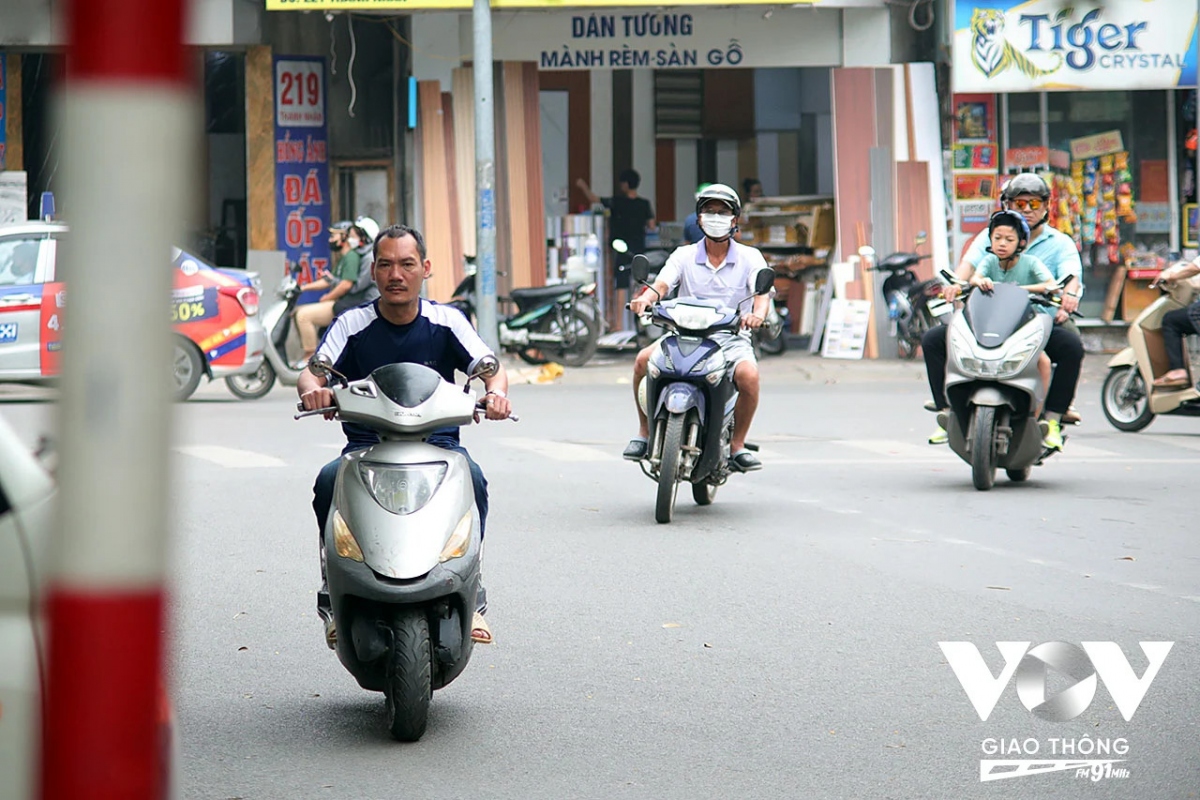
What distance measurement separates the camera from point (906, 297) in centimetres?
2002

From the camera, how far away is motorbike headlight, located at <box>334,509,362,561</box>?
476cm

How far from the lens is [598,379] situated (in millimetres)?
18875

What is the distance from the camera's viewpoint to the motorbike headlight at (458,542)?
4.79m

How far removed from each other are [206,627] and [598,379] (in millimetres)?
12497

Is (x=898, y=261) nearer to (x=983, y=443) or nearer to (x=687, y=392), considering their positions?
(x=983, y=443)

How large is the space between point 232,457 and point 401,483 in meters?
7.37

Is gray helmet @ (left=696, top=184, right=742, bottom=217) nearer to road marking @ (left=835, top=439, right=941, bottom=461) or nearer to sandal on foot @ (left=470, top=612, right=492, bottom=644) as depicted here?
road marking @ (left=835, top=439, right=941, bottom=461)

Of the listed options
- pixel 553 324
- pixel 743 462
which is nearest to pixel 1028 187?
pixel 743 462

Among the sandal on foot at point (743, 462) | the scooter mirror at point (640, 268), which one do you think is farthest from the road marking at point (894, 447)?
the scooter mirror at point (640, 268)

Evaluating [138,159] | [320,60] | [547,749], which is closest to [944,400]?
[547,749]

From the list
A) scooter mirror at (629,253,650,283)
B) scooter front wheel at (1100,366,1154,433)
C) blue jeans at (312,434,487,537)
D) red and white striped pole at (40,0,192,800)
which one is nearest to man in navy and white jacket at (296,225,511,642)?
blue jeans at (312,434,487,537)

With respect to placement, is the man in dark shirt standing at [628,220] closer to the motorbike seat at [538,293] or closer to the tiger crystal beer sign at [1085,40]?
the motorbike seat at [538,293]

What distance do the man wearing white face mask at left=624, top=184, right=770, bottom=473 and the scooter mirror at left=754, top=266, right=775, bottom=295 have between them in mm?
160

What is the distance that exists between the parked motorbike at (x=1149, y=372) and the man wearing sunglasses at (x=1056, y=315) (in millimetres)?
2480
